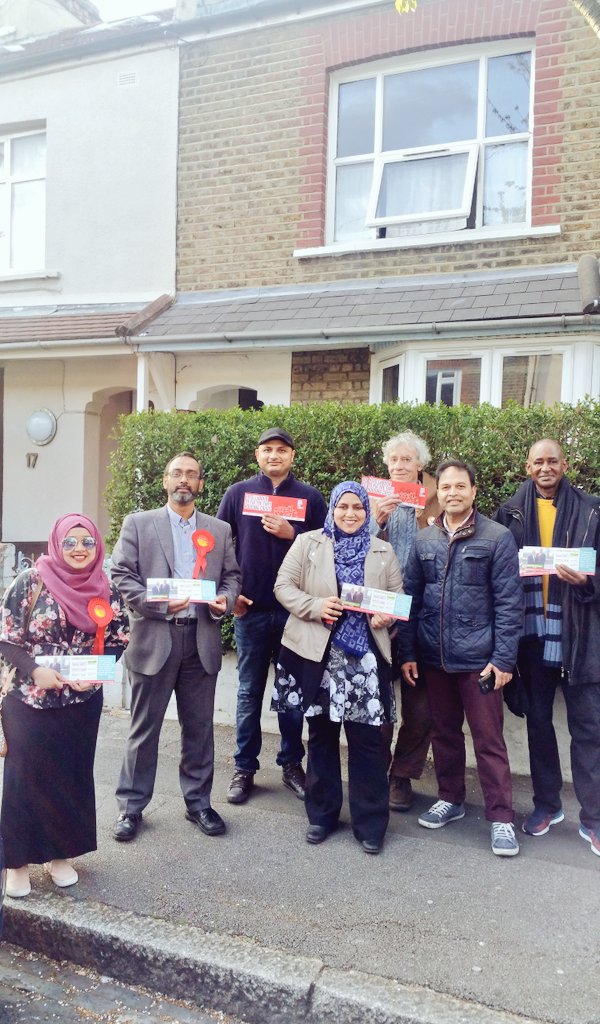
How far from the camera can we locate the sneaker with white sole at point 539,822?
14.4ft

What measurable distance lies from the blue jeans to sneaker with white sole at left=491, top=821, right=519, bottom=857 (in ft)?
4.13

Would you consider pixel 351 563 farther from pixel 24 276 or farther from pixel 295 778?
pixel 24 276

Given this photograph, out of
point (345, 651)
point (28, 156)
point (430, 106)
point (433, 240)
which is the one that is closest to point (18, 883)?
point (345, 651)

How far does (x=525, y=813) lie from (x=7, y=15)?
564 inches

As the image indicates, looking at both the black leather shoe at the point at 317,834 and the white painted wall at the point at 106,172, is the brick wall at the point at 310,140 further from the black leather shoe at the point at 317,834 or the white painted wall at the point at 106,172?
the black leather shoe at the point at 317,834

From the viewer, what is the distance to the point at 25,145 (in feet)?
36.7

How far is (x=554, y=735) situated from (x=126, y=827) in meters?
2.32

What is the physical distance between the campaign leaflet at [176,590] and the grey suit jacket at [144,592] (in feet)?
0.30

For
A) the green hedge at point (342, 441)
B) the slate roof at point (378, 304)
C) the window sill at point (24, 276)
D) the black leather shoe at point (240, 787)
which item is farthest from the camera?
the window sill at point (24, 276)

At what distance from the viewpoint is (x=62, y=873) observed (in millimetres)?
3799

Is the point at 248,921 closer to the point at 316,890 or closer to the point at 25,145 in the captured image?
the point at 316,890

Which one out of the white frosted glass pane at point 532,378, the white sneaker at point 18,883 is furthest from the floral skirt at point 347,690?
the white frosted glass pane at point 532,378

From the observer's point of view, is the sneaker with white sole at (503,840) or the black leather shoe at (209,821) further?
the black leather shoe at (209,821)

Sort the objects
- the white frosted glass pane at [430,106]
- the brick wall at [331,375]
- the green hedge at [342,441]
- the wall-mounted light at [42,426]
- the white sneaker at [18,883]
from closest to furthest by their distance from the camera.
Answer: the white sneaker at [18,883], the green hedge at [342,441], the white frosted glass pane at [430,106], the brick wall at [331,375], the wall-mounted light at [42,426]
